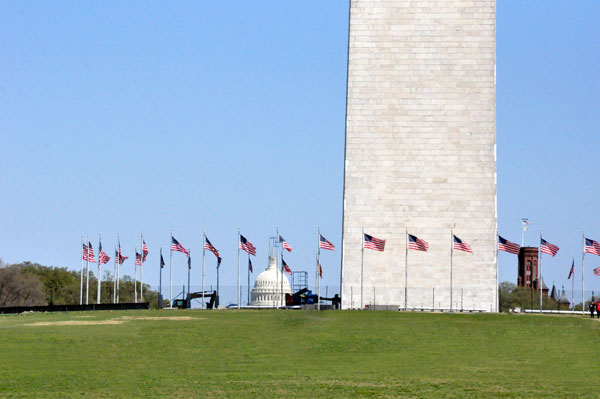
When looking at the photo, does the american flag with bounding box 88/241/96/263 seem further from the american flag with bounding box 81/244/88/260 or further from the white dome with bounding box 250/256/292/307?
the white dome with bounding box 250/256/292/307

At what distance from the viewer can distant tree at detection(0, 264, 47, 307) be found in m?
104

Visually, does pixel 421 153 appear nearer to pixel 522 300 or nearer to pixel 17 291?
pixel 17 291

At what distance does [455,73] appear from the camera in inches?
3014

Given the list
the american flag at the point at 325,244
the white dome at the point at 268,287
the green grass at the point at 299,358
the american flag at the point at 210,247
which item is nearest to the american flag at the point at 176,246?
the american flag at the point at 210,247

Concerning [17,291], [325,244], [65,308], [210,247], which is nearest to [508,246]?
[325,244]

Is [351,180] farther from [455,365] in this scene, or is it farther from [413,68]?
[455,365]

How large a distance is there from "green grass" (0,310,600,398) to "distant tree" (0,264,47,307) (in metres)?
52.0

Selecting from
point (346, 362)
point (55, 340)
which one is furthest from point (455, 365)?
point (55, 340)

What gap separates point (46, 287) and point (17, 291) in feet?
47.9

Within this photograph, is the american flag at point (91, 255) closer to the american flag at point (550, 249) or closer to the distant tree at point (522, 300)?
the american flag at point (550, 249)

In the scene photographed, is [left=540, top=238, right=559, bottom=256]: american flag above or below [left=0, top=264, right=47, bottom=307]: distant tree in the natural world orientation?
above

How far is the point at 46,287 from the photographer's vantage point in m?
119

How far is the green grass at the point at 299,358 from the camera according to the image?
83.1 ft

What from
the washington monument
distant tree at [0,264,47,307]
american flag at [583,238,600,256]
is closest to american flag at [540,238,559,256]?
american flag at [583,238,600,256]
